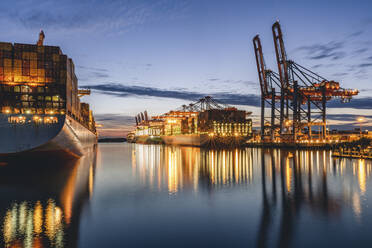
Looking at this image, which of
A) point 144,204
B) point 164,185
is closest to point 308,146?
point 164,185

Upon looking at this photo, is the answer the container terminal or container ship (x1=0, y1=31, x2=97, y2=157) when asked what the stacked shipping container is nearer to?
container ship (x1=0, y1=31, x2=97, y2=157)

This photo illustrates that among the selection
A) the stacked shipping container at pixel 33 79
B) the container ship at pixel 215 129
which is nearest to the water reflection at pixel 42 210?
A: the stacked shipping container at pixel 33 79

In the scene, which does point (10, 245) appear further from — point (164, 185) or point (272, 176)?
point (272, 176)

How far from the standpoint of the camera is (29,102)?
3203 centimetres

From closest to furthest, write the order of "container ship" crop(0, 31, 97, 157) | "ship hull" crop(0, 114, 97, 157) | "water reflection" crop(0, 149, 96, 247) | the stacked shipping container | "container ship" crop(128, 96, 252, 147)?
1. "water reflection" crop(0, 149, 96, 247)
2. "ship hull" crop(0, 114, 97, 157)
3. "container ship" crop(0, 31, 97, 157)
4. the stacked shipping container
5. "container ship" crop(128, 96, 252, 147)

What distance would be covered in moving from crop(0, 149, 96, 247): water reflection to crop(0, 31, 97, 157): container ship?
658 centimetres

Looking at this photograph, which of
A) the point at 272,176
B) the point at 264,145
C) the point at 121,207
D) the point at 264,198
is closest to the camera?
the point at 121,207

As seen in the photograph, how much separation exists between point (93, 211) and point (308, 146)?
61.3 metres

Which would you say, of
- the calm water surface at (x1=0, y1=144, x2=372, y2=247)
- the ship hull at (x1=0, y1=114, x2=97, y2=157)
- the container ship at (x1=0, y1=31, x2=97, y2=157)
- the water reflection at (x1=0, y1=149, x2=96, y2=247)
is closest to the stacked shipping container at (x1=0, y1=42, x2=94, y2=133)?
the container ship at (x1=0, y1=31, x2=97, y2=157)

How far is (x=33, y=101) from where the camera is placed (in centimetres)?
3206

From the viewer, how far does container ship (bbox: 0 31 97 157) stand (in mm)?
27578

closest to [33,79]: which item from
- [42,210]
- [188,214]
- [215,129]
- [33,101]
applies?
[33,101]

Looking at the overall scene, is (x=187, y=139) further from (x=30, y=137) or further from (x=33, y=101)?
Answer: (x=30, y=137)

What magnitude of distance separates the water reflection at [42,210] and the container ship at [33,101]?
21.6 ft
